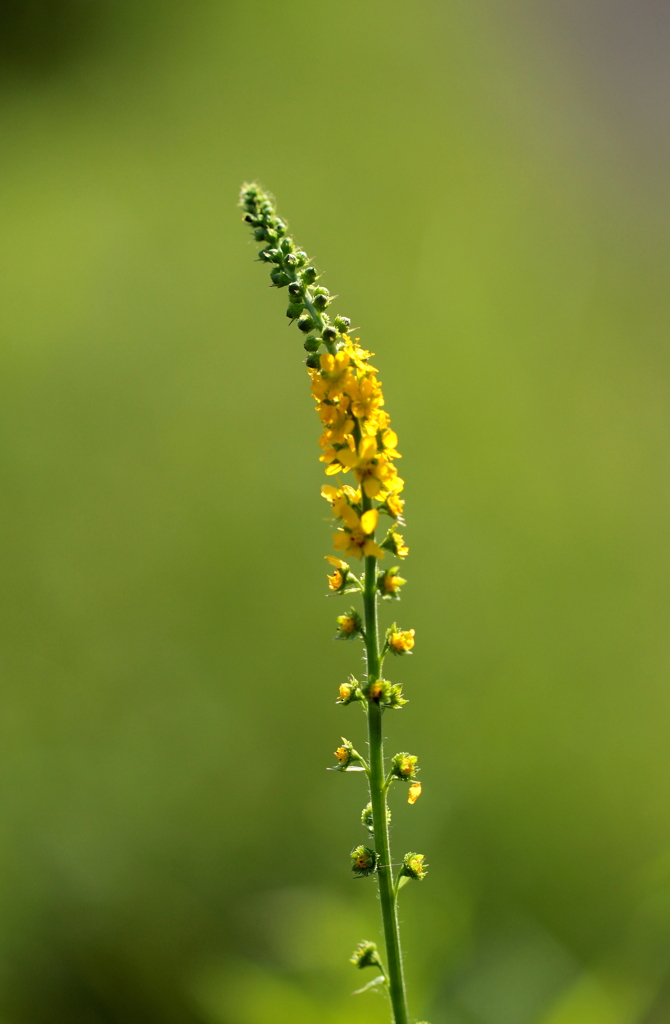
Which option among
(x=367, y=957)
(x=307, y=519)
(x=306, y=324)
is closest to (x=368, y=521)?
(x=306, y=324)

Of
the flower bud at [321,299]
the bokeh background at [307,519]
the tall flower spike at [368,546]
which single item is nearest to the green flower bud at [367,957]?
the tall flower spike at [368,546]

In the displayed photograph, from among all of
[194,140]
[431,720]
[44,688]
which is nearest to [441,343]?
[194,140]

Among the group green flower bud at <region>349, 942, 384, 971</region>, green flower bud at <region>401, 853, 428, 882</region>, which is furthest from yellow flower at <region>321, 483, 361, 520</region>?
green flower bud at <region>349, 942, 384, 971</region>

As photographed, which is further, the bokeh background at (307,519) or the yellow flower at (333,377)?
the bokeh background at (307,519)

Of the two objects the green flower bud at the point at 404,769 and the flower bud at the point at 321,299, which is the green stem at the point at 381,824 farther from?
the flower bud at the point at 321,299

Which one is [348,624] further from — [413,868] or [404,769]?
[413,868]

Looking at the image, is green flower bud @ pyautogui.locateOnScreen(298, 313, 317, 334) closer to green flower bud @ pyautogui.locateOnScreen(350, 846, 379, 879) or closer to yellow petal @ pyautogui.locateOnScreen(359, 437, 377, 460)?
yellow petal @ pyautogui.locateOnScreen(359, 437, 377, 460)

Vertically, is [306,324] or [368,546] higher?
[306,324]
